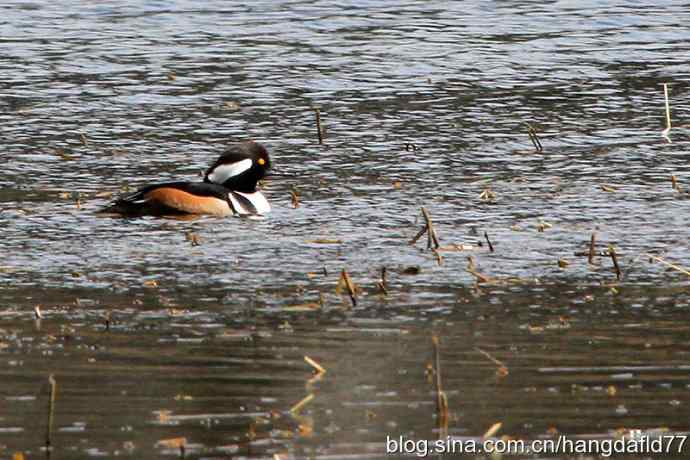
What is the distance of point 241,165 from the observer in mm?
15906

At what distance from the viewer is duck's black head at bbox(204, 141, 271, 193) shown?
15.9m

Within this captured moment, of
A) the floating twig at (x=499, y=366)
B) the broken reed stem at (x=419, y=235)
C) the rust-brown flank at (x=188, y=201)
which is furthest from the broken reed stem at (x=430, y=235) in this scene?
the floating twig at (x=499, y=366)

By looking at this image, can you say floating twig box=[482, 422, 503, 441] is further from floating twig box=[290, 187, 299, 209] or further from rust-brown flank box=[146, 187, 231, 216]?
floating twig box=[290, 187, 299, 209]

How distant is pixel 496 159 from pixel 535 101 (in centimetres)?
315

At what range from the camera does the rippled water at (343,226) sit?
916 centimetres

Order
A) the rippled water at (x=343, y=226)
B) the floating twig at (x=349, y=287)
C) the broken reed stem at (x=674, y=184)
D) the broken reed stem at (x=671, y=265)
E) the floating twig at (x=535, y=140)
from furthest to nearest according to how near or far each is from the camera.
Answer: the floating twig at (x=535, y=140)
the broken reed stem at (x=674, y=184)
the broken reed stem at (x=671, y=265)
the floating twig at (x=349, y=287)
the rippled water at (x=343, y=226)

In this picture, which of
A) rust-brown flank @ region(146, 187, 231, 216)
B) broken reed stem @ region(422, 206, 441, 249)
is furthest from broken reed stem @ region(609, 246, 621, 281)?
rust-brown flank @ region(146, 187, 231, 216)

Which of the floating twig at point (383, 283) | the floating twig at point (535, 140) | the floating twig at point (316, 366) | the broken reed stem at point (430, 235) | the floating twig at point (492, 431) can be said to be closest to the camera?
the floating twig at point (492, 431)

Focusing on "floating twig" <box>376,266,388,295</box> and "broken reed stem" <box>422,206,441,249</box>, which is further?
"broken reed stem" <box>422,206,441,249</box>

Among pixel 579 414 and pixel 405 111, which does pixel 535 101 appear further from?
pixel 579 414

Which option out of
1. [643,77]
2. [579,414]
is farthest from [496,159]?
[579,414]

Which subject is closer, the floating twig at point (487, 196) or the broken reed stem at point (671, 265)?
the broken reed stem at point (671, 265)

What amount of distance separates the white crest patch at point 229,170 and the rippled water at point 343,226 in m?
0.43

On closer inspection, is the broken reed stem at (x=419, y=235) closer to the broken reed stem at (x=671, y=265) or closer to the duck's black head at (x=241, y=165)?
the broken reed stem at (x=671, y=265)
